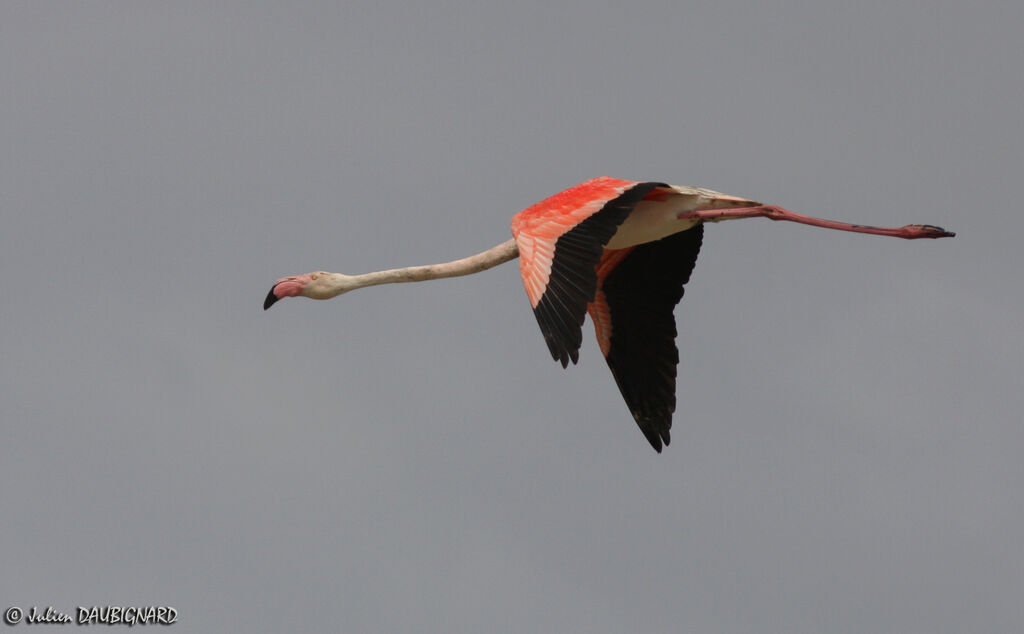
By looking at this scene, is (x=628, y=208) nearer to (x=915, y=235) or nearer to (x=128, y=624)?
(x=915, y=235)

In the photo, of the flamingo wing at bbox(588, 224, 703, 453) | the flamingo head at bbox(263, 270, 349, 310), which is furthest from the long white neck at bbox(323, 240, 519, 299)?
the flamingo wing at bbox(588, 224, 703, 453)

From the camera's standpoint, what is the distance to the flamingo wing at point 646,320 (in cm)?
2133

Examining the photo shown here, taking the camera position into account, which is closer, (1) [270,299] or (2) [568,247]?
(2) [568,247]

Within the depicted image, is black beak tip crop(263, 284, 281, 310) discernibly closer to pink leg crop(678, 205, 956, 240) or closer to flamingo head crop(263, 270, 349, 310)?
flamingo head crop(263, 270, 349, 310)

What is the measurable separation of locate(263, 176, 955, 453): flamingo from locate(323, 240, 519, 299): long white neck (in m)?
0.01

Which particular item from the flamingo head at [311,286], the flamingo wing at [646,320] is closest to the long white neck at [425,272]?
the flamingo head at [311,286]

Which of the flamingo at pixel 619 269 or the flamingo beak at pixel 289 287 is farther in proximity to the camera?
the flamingo beak at pixel 289 287

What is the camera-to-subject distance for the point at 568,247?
1831 centimetres

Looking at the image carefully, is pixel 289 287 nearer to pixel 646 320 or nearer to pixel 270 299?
pixel 270 299

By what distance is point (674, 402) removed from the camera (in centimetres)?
2130

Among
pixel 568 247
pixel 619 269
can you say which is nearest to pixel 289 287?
pixel 619 269

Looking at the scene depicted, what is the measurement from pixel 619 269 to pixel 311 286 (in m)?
3.55

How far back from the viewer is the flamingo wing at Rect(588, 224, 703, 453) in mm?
21328

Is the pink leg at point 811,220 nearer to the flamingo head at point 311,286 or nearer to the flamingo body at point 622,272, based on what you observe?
the flamingo body at point 622,272
